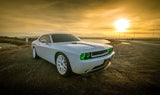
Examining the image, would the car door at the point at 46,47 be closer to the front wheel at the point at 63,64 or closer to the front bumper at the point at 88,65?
the front wheel at the point at 63,64

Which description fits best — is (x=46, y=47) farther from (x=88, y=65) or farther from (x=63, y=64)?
(x=88, y=65)

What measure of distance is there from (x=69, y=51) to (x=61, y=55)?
457 millimetres

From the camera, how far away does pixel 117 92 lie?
6.00 feet

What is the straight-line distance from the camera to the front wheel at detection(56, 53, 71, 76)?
231cm

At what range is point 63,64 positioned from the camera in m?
2.49

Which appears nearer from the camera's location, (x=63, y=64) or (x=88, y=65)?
(x=88, y=65)

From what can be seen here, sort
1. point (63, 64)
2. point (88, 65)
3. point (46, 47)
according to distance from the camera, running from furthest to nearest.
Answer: point (46, 47) < point (63, 64) < point (88, 65)

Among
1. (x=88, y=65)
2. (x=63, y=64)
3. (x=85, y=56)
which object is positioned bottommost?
(x=63, y=64)

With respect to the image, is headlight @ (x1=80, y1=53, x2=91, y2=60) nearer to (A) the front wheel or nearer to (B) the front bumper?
(B) the front bumper

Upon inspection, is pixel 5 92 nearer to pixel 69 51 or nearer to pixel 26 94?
pixel 26 94

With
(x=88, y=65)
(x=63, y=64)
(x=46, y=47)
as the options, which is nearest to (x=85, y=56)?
(x=88, y=65)

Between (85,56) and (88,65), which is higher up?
(85,56)

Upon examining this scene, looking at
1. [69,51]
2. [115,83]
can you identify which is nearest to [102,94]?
[115,83]

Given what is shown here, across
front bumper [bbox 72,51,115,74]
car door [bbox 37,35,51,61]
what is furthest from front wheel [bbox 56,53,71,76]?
car door [bbox 37,35,51,61]
